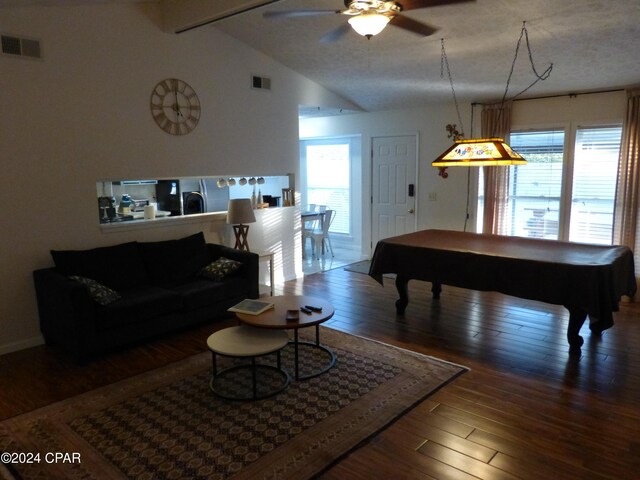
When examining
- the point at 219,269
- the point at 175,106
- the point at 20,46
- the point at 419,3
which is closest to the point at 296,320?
the point at 219,269

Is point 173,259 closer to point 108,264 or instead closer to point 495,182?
point 108,264

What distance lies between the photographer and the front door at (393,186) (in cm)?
722

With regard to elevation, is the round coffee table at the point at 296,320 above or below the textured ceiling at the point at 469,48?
below

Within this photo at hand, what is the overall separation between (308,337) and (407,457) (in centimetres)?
185

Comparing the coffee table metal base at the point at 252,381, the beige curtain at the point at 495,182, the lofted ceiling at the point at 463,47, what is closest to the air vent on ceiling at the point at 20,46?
the lofted ceiling at the point at 463,47

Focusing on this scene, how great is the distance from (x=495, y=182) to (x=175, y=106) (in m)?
4.09

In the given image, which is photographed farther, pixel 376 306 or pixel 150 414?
pixel 376 306

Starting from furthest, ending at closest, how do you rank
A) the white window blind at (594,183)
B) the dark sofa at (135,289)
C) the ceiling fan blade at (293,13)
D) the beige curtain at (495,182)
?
1. the beige curtain at (495,182)
2. the white window blind at (594,183)
3. the dark sofa at (135,289)
4. the ceiling fan blade at (293,13)

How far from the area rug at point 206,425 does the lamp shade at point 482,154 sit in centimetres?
175

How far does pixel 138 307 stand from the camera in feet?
12.9

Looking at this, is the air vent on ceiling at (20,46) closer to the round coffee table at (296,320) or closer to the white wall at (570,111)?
the round coffee table at (296,320)

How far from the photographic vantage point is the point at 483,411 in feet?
9.77

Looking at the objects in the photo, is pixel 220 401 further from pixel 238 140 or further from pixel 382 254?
pixel 238 140

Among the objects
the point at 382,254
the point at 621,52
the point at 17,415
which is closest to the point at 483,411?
the point at 382,254
